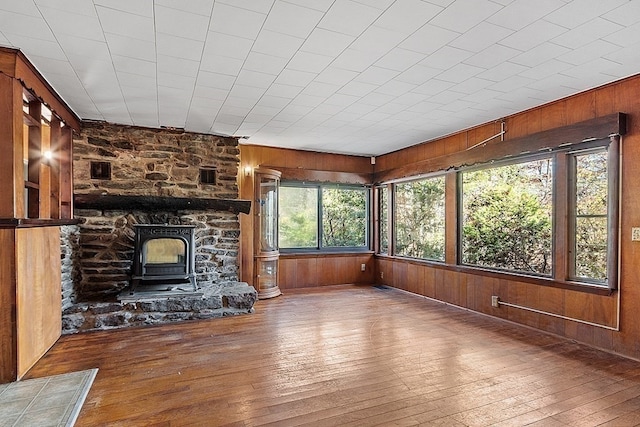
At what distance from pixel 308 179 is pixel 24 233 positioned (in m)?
4.28

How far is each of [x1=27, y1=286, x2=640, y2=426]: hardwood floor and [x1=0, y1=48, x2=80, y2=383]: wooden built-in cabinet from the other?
250 mm

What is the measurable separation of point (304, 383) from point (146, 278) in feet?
9.29

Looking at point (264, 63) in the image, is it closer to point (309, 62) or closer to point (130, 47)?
point (309, 62)

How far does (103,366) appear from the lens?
9.95 ft

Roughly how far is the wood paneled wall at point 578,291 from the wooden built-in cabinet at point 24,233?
4.99 m

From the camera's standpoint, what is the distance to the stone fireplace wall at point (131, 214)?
4.33m

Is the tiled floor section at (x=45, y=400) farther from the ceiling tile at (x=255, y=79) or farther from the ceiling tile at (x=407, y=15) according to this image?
the ceiling tile at (x=407, y=15)

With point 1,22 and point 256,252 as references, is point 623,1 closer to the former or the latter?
point 1,22

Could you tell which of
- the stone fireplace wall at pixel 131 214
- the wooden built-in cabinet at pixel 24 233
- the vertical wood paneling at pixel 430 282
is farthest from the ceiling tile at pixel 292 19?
the vertical wood paneling at pixel 430 282

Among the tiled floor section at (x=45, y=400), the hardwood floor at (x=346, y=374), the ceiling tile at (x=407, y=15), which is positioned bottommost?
the hardwood floor at (x=346, y=374)

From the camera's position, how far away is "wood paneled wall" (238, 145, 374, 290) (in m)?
5.80

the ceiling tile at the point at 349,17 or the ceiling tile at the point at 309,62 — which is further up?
the ceiling tile at the point at 349,17

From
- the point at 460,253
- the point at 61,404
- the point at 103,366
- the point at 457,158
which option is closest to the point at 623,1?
the point at 457,158

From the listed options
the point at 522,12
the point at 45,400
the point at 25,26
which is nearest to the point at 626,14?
the point at 522,12
